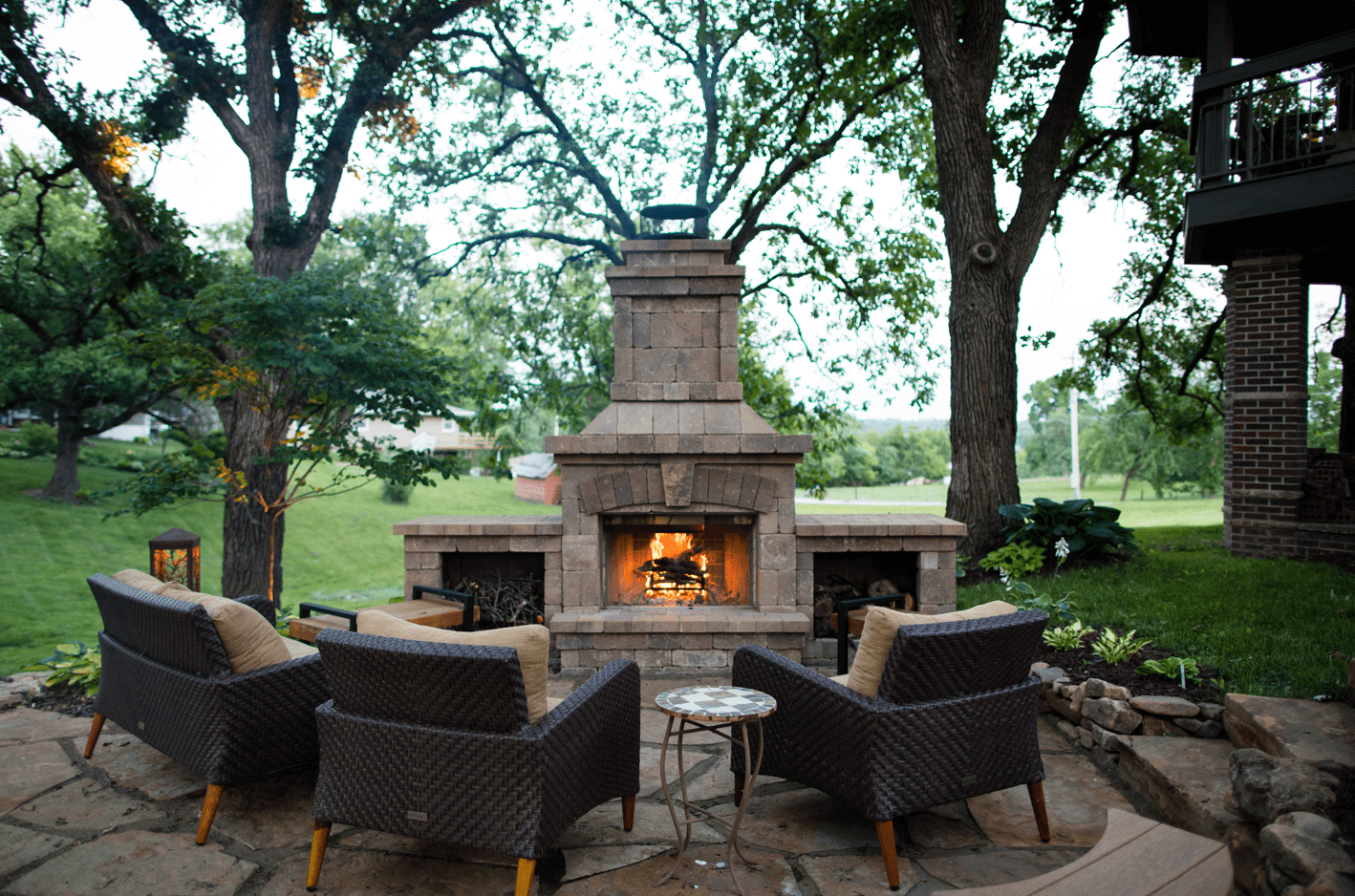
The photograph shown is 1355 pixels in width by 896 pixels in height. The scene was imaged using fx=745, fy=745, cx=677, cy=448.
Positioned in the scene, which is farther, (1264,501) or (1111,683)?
(1264,501)

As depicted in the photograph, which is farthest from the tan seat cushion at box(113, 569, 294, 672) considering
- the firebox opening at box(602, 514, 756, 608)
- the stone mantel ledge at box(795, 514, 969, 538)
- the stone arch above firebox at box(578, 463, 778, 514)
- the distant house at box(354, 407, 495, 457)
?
the distant house at box(354, 407, 495, 457)

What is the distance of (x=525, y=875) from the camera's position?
2.26 m

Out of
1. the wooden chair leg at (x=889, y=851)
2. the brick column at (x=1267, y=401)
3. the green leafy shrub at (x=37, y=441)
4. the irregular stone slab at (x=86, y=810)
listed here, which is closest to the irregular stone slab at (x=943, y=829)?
the wooden chair leg at (x=889, y=851)

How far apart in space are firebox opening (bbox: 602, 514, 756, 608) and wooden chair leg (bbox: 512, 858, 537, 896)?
2994mm

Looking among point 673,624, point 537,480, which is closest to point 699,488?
point 673,624

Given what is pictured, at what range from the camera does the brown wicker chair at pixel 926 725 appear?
251 centimetres

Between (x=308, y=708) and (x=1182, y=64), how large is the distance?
11783mm

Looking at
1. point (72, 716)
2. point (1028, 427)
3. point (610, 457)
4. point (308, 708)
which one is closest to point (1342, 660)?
point (610, 457)

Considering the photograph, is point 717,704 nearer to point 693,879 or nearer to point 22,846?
Result: point 693,879

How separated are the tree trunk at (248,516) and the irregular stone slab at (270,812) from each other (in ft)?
15.7

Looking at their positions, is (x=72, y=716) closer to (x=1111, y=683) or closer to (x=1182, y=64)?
(x=1111, y=683)

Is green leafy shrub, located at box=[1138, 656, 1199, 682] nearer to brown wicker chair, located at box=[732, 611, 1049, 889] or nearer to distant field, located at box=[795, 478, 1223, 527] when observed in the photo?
brown wicker chair, located at box=[732, 611, 1049, 889]

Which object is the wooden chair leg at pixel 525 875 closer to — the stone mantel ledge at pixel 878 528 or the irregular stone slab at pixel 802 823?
the irregular stone slab at pixel 802 823

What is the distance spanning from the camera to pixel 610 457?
5.00 metres
